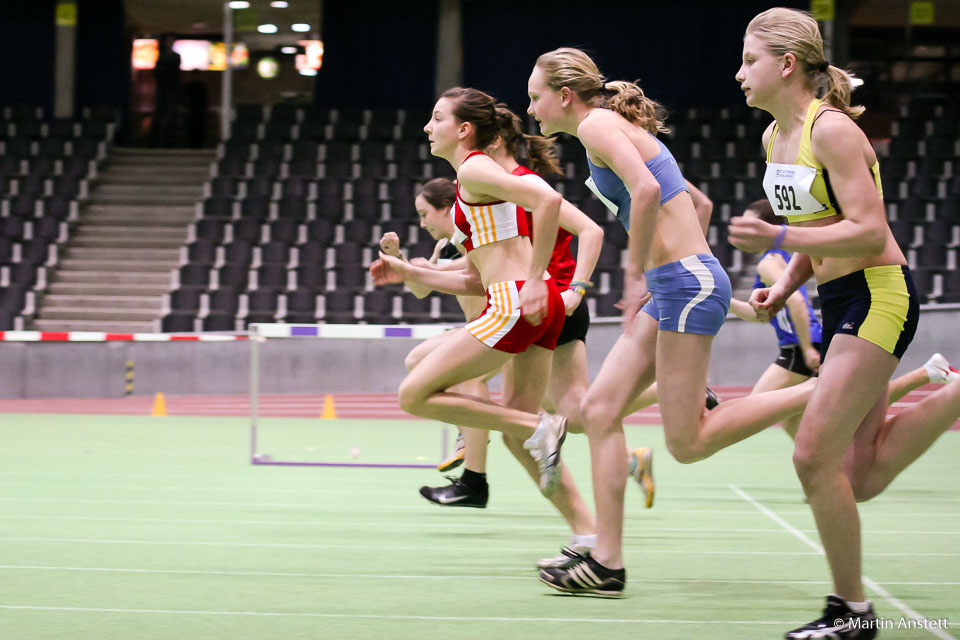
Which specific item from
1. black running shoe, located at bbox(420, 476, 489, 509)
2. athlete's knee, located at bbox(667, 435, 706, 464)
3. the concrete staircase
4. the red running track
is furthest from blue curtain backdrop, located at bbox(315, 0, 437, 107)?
athlete's knee, located at bbox(667, 435, 706, 464)

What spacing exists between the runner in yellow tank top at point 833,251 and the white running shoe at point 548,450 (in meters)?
1.02

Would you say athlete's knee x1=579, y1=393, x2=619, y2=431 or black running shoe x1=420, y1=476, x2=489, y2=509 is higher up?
athlete's knee x1=579, y1=393, x2=619, y2=431

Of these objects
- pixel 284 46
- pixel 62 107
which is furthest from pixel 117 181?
pixel 284 46

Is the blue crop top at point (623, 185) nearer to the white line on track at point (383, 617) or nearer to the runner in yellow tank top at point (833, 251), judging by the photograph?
the runner in yellow tank top at point (833, 251)

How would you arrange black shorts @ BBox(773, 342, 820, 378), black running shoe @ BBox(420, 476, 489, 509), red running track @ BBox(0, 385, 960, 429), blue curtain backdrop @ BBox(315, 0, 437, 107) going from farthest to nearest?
blue curtain backdrop @ BBox(315, 0, 437, 107), red running track @ BBox(0, 385, 960, 429), black shorts @ BBox(773, 342, 820, 378), black running shoe @ BBox(420, 476, 489, 509)

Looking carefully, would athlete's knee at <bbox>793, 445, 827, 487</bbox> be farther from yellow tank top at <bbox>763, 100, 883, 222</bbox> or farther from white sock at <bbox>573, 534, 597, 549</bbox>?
white sock at <bbox>573, 534, 597, 549</bbox>

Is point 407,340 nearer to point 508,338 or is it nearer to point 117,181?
point 117,181

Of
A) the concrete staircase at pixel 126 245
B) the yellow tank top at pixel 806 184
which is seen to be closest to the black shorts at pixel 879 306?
the yellow tank top at pixel 806 184

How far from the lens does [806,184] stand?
303 centimetres

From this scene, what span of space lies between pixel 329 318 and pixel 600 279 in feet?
11.4

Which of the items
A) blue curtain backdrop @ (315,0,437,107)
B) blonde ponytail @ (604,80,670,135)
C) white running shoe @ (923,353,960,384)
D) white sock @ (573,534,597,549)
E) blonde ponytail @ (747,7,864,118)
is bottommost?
white sock @ (573,534,597,549)

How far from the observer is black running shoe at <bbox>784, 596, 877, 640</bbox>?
117 inches

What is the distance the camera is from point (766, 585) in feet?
12.8

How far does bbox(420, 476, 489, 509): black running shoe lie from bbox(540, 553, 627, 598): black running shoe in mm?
1732
